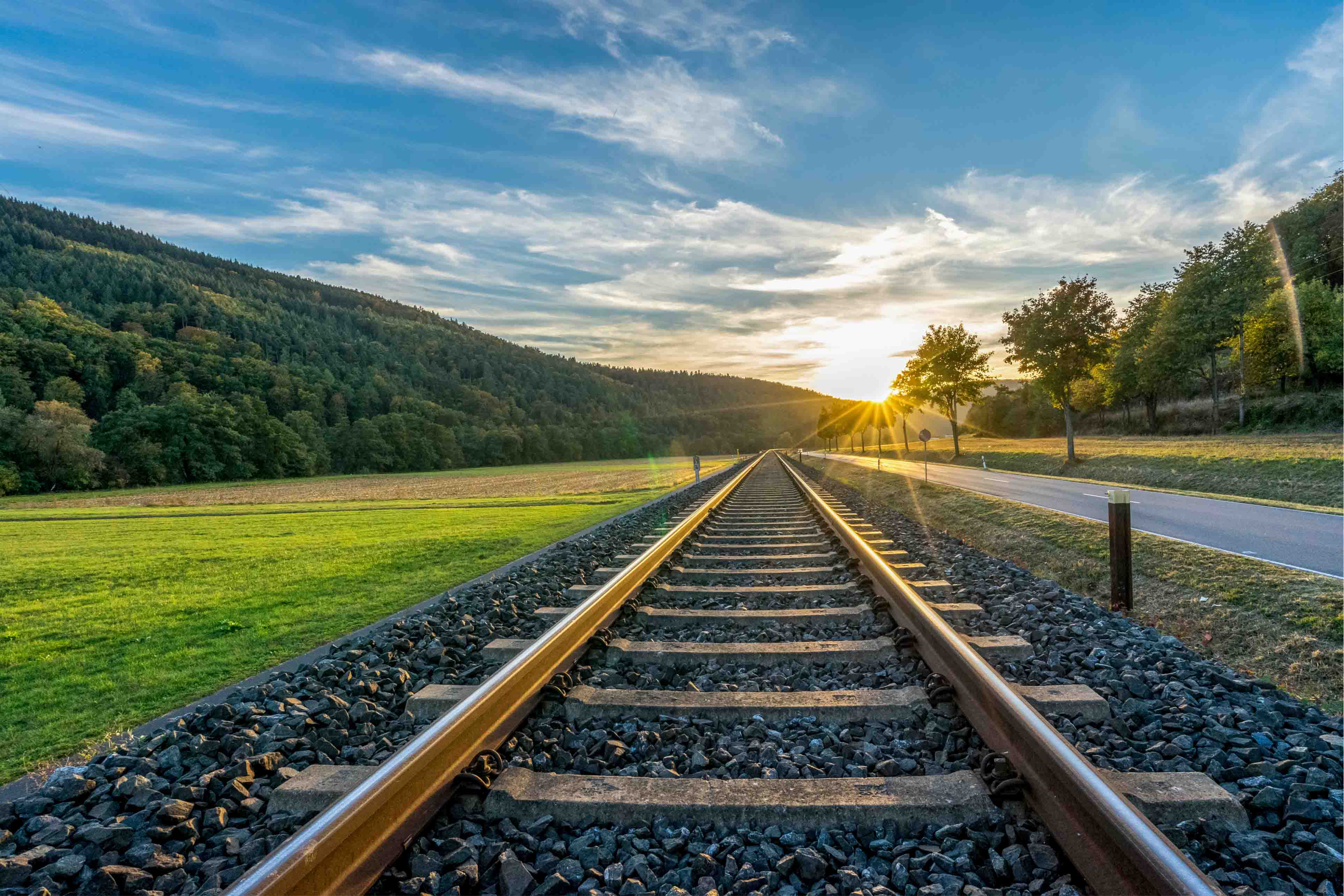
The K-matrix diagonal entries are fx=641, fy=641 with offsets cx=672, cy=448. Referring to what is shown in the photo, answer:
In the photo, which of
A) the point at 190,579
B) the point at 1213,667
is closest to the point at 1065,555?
the point at 1213,667

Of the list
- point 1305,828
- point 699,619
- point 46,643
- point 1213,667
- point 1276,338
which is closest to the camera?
point 1305,828

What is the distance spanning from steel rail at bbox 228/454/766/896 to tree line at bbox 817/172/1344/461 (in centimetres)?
3108

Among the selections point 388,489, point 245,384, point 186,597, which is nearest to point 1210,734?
point 186,597

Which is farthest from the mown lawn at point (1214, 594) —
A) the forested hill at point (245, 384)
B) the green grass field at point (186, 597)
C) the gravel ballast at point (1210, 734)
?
the forested hill at point (245, 384)

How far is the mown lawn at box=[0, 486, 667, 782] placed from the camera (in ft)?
12.5

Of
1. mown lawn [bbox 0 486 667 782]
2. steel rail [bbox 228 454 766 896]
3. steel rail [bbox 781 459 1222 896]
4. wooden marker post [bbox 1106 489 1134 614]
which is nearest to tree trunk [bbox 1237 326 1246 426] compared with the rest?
mown lawn [bbox 0 486 667 782]

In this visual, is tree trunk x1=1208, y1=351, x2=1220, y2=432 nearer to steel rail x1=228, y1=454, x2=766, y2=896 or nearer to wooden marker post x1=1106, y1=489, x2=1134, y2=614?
wooden marker post x1=1106, y1=489, x2=1134, y2=614

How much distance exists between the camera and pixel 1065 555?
27.5ft

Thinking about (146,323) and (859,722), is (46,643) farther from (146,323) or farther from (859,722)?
(146,323)

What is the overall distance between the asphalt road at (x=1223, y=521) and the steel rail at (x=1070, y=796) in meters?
6.39

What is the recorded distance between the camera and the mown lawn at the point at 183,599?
3.80m

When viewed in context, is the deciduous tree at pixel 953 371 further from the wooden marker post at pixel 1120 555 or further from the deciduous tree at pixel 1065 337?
the wooden marker post at pixel 1120 555

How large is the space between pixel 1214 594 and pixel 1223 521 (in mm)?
6882

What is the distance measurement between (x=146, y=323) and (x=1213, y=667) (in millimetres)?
121308
